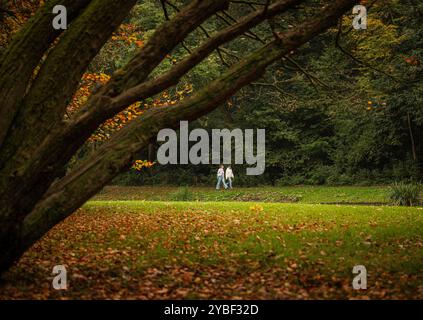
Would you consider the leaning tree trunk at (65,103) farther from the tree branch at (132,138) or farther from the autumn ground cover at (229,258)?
the autumn ground cover at (229,258)

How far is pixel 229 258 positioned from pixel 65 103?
3.78m

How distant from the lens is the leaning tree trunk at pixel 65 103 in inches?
229

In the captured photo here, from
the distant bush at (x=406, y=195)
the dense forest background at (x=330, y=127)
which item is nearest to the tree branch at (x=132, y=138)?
the distant bush at (x=406, y=195)

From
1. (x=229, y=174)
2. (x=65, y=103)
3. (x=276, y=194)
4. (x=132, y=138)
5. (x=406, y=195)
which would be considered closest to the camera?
(x=132, y=138)

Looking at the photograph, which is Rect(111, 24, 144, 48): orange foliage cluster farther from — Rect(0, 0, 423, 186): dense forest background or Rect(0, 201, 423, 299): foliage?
Rect(0, 201, 423, 299): foliage

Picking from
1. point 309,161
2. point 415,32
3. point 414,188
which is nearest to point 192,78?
point 309,161

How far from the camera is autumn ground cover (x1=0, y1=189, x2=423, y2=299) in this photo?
20.8 ft

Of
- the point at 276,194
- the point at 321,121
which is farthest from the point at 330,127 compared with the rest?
the point at 276,194

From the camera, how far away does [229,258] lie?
8.15 meters

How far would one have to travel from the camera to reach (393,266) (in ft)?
23.9

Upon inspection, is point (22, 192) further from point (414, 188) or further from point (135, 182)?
point (135, 182)

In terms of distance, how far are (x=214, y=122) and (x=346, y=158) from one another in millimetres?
9825

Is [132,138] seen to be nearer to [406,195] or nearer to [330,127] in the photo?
[406,195]

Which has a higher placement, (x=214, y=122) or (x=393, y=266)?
(x=214, y=122)
